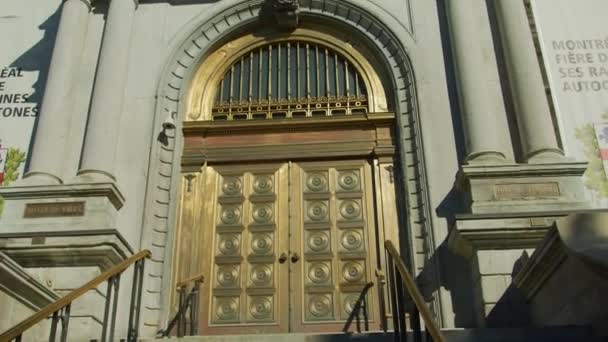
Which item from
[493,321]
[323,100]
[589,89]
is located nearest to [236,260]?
[323,100]

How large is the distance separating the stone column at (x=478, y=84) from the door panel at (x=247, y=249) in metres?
2.71

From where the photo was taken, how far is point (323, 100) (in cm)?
1038

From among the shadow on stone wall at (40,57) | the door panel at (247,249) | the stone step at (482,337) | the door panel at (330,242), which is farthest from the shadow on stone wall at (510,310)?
the shadow on stone wall at (40,57)

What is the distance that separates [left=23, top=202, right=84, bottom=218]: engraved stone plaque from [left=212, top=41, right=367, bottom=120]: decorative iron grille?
2619 millimetres

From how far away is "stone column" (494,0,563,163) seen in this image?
347 inches

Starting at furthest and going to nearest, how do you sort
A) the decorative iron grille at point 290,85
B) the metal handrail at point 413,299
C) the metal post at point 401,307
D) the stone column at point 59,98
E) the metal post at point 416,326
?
the decorative iron grille at point 290,85 < the stone column at point 59,98 < the metal post at point 401,307 < the metal post at point 416,326 < the metal handrail at point 413,299

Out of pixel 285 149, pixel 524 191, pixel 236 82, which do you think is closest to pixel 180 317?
pixel 285 149

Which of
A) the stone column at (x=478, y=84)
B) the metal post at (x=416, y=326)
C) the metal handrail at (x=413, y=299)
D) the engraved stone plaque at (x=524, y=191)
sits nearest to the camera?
the metal handrail at (x=413, y=299)

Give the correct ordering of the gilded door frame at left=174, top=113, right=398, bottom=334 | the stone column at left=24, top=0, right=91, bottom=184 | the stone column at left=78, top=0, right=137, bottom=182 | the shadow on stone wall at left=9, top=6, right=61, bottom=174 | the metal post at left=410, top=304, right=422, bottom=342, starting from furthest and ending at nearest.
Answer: the shadow on stone wall at left=9, top=6, right=61, bottom=174 < the gilded door frame at left=174, top=113, right=398, bottom=334 < the stone column at left=24, top=0, right=91, bottom=184 < the stone column at left=78, top=0, right=137, bottom=182 < the metal post at left=410, top=304, right=422, bottom=342

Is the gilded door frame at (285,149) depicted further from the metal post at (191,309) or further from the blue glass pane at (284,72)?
the metal post at (191,309)

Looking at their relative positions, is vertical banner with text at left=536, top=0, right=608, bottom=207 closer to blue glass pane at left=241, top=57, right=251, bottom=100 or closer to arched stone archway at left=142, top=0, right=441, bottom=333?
arched stone archway at left=142, top=0, right=441, bottom=333

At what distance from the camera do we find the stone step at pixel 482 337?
19.0 ft

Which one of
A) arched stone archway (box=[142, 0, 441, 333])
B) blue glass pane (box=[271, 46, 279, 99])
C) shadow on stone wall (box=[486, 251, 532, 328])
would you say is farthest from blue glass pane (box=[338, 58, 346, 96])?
shadow on stone wall (box=[486, 251, 532, 328])

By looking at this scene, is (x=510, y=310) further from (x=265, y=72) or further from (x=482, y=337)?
(x=265, y=72)
